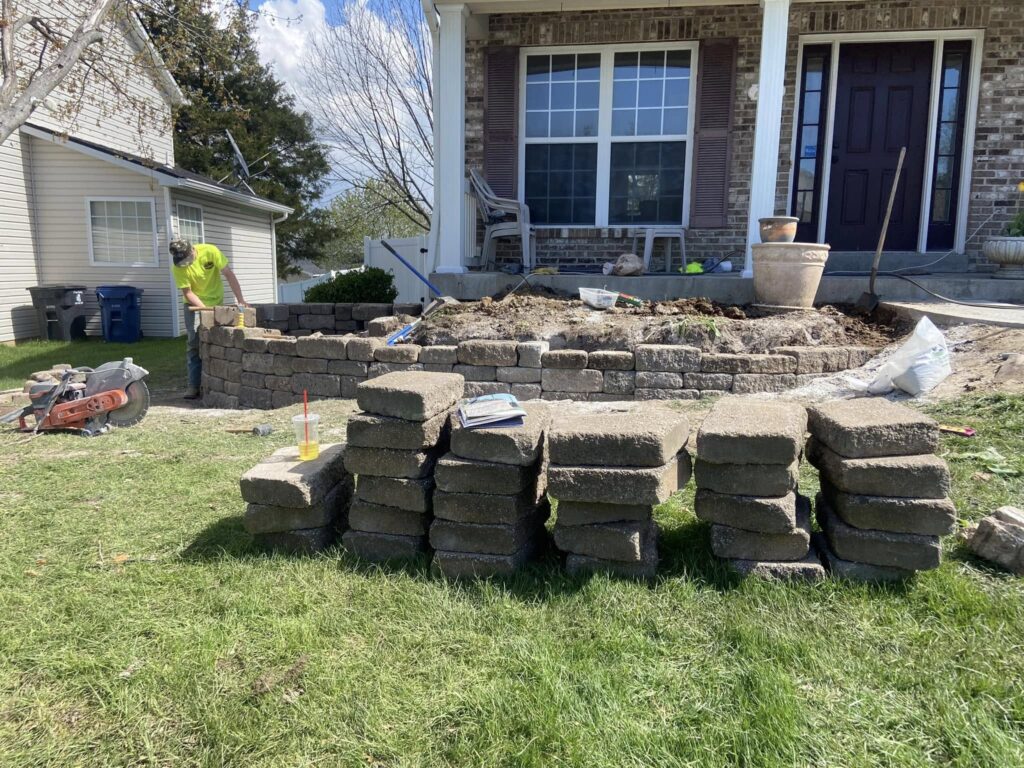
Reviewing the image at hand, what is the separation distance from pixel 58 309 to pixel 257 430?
9.34 metres

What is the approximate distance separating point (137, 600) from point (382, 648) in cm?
112

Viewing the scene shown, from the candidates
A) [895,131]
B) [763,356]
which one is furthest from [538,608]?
[895,131]

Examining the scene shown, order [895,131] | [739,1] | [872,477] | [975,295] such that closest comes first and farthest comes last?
[872,477] < [975,295] < [739,1] < [895,131]

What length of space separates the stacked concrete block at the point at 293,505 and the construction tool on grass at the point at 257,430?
2622 mm

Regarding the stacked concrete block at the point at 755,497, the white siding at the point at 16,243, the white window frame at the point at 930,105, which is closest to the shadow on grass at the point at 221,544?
the stacked concrete block at the point at 755,497

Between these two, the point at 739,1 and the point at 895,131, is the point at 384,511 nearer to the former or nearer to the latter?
the point at 739,1

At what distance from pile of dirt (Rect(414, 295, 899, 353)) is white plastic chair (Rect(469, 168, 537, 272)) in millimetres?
2080

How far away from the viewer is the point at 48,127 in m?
13.8

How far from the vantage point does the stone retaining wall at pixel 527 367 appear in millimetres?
5938

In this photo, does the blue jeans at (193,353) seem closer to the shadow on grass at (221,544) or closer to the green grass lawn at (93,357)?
the green grass lawn at (93,357)

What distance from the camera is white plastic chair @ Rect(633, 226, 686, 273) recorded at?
9211 mm

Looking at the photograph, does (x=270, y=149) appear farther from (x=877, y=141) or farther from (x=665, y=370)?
(x=665, y=370)

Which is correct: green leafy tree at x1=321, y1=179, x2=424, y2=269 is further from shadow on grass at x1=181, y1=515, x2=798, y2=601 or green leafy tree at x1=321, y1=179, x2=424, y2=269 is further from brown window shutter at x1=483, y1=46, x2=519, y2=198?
shadow on grass at x1=181, y1=515, x2=798, y2=601

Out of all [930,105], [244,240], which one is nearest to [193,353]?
[930,105]
